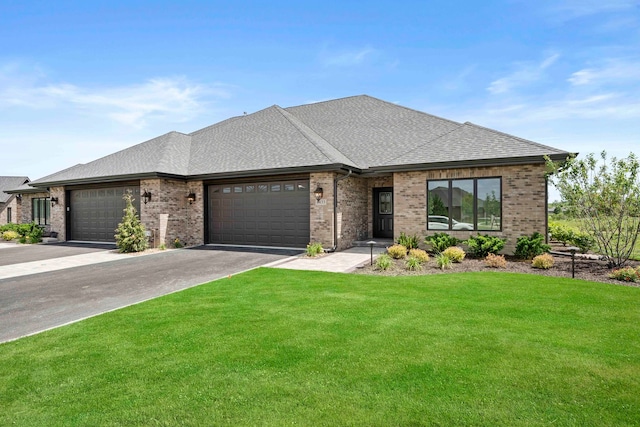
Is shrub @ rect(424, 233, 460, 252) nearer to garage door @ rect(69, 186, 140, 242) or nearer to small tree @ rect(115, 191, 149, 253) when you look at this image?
small tree @ rect(115, 191, 149, 253)

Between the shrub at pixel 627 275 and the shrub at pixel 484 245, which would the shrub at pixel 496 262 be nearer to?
the shrub at pixel 484 245

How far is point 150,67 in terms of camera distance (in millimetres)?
12984

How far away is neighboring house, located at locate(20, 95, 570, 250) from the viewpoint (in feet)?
40.2

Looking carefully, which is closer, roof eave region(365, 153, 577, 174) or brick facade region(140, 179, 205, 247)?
roof eave region(365, 153, 577, 174)

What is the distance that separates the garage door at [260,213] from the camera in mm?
14484

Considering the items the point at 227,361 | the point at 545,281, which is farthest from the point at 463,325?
the point at 545,281

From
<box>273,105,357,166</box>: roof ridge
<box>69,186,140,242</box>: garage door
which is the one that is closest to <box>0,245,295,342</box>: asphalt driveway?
<box>69,186,140,242</box>: garage door

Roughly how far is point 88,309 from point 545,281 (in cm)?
998

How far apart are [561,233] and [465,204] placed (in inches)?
211

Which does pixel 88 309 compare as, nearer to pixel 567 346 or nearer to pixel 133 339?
pixel 133 339

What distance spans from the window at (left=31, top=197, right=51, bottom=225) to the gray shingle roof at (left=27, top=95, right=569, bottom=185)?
4.10 meters

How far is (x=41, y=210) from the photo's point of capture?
75.2 feet

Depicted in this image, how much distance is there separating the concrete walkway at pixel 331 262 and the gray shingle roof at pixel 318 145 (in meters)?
3.50

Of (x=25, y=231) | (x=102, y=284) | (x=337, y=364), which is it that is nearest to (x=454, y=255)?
(x=337, y=364)
